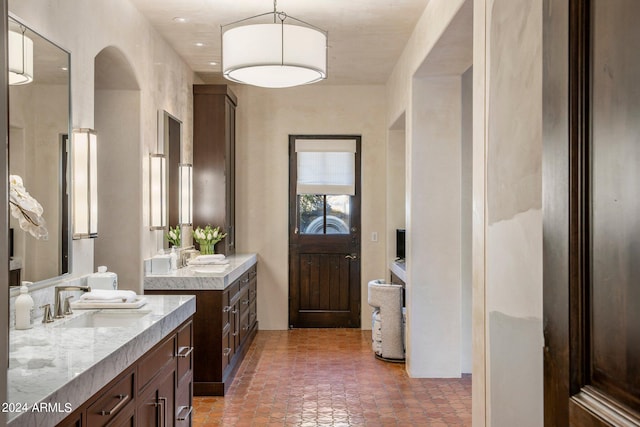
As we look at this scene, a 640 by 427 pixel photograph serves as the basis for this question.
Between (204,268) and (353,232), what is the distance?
2687 millimetres

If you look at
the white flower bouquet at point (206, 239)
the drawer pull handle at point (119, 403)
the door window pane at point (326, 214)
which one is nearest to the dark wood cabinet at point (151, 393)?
the drawer pull handle at point (119, 403)

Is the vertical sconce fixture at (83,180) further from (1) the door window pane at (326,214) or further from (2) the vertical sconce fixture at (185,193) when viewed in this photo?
(1) the door window pane at (326,214)

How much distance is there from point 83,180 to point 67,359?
161cm

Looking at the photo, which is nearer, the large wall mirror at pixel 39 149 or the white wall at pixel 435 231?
the large wall mirror at pixel 39 149

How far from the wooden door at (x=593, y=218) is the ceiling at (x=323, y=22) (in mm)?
3736

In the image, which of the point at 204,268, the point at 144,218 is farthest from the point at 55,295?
the point at 204,268

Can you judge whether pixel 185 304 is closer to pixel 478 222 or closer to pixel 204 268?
pixel 478 222

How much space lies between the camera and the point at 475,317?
117 inches

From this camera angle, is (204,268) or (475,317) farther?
(204,268)

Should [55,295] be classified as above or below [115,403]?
above

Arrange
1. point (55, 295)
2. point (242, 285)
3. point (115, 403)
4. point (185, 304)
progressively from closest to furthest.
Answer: point (115, 403)
point (55, 295)
point (185, 304)
point (242, 285)

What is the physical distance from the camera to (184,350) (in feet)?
10.6

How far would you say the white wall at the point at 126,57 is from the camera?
316 cm

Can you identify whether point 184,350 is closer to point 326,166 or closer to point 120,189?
point 120,189
